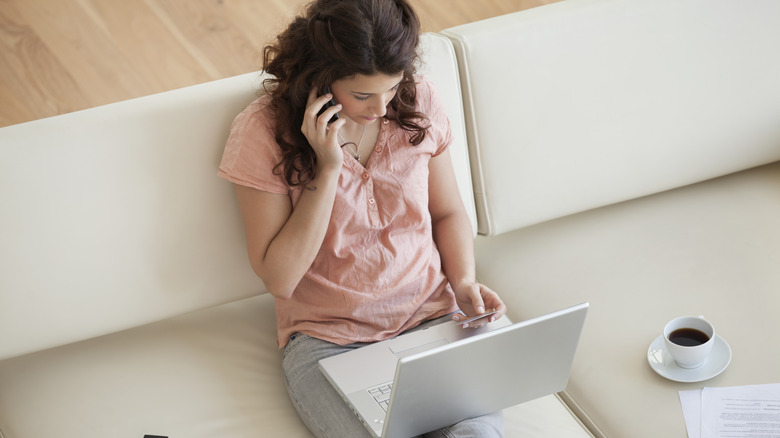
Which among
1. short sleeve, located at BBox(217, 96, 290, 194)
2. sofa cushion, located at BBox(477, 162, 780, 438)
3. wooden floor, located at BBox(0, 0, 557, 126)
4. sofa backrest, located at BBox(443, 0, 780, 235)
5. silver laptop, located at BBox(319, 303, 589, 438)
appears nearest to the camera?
silver laptop, located at BBox(319, 303, 589, 438)

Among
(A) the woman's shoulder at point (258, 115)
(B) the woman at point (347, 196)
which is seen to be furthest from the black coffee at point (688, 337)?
(A) the woman's shoulder at point (258, 115)

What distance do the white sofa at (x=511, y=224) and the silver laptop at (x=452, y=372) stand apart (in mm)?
182

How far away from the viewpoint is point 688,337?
5.89ft

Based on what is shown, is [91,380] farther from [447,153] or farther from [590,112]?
[590,112]

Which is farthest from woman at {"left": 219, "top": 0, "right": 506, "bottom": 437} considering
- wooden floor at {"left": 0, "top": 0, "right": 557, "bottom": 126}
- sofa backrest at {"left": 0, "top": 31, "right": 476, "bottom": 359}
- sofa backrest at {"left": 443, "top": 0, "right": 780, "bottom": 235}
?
wooden floor at {"left": 0, "top": 0, "right": 557, "bottom": 126}

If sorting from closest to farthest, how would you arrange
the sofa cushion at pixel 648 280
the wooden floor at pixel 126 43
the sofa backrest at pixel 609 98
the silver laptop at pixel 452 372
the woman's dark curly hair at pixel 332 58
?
the silver laptop at pixel 452 372 < the woman's dark curly hair at pixel 332 58 < the sofa cushion at pixel 648 280 < the sofa backrest at pixel 609 98 < the wooden floor at pixel 126 43

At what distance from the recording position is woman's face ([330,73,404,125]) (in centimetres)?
162

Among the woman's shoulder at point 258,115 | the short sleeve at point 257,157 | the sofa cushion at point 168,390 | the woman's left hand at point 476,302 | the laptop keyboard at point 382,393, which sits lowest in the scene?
the sofa cushion at point 168,390

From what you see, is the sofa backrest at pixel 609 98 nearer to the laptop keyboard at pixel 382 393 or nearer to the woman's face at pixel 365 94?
the woman's face at pixel 365 94

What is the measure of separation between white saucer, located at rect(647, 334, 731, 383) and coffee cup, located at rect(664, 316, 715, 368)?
0.04 ft

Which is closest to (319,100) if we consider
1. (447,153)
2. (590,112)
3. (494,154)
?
(447,153)

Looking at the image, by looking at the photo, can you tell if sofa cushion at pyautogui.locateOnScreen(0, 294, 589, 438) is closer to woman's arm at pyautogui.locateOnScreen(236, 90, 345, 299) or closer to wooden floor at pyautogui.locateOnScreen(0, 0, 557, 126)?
woman's arm at pyautogui.locateOnScreen(236, 90, 345, 299)

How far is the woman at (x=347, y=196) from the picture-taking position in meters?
1.62

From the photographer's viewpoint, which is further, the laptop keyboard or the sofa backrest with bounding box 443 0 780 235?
the sofa backrest with bounding box 443 0 780 235
